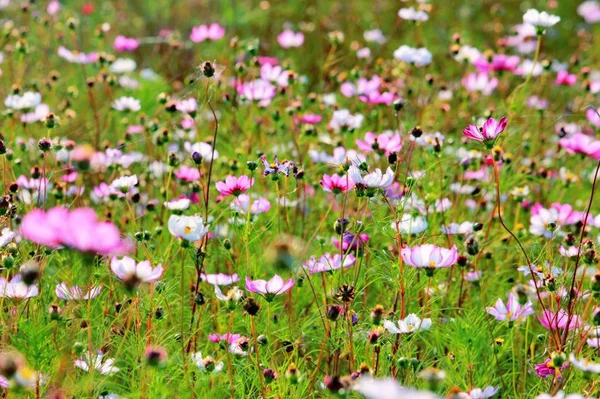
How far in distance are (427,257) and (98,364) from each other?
580 mm

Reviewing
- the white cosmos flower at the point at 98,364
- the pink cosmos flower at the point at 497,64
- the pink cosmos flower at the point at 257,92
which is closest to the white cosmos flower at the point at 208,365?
the white cosmos flower at the point at 98,364

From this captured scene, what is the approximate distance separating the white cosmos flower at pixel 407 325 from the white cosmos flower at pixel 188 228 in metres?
0.34

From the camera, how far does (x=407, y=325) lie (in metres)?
1.29

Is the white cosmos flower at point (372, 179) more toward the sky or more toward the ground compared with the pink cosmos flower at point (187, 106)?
more toward the ground

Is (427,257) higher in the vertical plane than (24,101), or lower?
lower

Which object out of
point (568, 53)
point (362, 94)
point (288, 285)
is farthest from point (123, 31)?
point (288, 285)

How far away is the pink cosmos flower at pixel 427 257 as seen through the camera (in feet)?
4.13

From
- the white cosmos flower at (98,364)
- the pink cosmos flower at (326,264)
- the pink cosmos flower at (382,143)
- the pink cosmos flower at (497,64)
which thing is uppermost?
the pink cosmos flower at (497,64)

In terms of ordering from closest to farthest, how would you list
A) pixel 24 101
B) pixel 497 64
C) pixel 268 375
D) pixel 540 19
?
pixel 268 375 → pixel 540 19 → pixel 24 101 → pixel 497 64

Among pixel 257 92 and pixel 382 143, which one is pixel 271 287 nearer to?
pixel 382 143

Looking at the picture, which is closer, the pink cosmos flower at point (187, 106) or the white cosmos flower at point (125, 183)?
the white cosmos flower at point (125, 183)

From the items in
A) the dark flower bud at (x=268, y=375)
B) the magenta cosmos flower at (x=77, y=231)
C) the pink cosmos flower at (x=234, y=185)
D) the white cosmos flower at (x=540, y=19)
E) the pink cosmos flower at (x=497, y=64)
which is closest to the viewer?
the magenta cosmos flower at (x=77, y=231)

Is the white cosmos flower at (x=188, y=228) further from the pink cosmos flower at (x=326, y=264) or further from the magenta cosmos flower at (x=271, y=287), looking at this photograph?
the pink cosmos flower at (x=326, y=264)

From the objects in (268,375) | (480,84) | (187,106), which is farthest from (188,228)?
(480,84)
